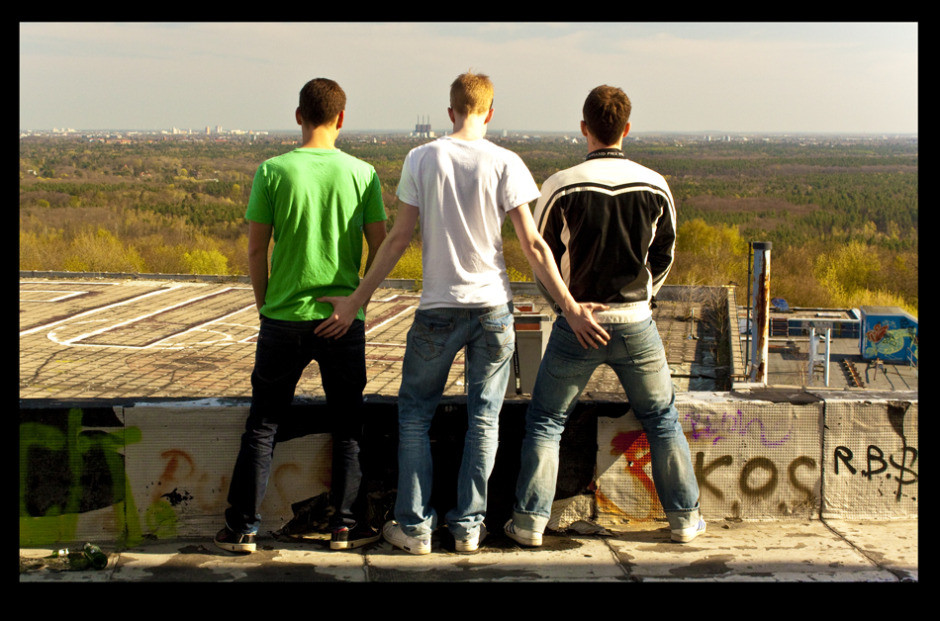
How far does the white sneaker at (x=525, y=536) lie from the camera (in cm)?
409

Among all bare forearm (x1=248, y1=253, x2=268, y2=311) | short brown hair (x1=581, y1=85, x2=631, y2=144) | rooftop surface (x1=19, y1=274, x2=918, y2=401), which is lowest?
rooftop surface (x1=19, y1=274, x2=918, y2=401)

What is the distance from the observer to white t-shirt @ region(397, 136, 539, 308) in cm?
→ 376

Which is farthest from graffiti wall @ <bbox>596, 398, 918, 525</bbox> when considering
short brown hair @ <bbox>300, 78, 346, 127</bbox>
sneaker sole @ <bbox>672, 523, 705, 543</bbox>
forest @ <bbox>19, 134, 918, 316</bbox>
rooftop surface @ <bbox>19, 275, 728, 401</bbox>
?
forest @ <bbox>19, 134, 918, 316</bbox>

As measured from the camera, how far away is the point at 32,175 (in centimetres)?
12750

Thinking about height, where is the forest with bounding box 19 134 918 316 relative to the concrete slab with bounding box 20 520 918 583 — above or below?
above

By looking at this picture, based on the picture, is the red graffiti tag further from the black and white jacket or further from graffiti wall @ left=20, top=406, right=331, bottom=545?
graffiti wall @ left=20, top=406, right=331, bottom=545

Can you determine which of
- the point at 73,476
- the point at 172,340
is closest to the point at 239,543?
the point at 73,476

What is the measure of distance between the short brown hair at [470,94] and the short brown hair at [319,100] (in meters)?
0.50

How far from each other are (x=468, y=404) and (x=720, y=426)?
1279 mm

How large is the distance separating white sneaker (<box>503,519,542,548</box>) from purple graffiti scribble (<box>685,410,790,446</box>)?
3.06 ft

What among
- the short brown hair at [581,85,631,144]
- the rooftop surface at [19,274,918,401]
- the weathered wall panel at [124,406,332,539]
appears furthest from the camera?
the rooftop surface at [19,274,918,401]

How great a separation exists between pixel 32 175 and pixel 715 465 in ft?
456

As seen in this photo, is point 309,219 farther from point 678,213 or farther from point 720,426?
point 678,213
